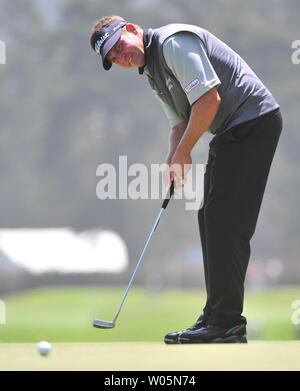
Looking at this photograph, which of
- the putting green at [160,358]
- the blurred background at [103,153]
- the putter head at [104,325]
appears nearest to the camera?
the putting green at [160,358]

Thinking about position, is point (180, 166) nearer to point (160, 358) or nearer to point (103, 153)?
point (160, 358)

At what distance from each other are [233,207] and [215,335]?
1.49 ft

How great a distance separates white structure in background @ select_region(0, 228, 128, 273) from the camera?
1227 inches

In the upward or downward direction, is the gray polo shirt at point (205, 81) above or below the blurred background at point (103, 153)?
below

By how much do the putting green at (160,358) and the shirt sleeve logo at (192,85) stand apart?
86 centimetres

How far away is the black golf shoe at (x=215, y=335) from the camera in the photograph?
3.04m

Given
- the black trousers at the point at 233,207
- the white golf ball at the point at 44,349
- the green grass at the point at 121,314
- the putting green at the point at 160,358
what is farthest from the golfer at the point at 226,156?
the green grass at the point at 121,314

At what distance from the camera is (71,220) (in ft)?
111

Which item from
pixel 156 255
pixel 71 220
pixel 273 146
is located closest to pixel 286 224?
pixel 156 255

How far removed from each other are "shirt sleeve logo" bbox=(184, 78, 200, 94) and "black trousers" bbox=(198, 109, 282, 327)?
0.24 metres

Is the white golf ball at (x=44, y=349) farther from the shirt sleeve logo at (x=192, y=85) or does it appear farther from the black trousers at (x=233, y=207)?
the shirt sleeve logo at (x=192, y=85)

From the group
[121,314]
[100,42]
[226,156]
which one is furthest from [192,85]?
[121,314]
